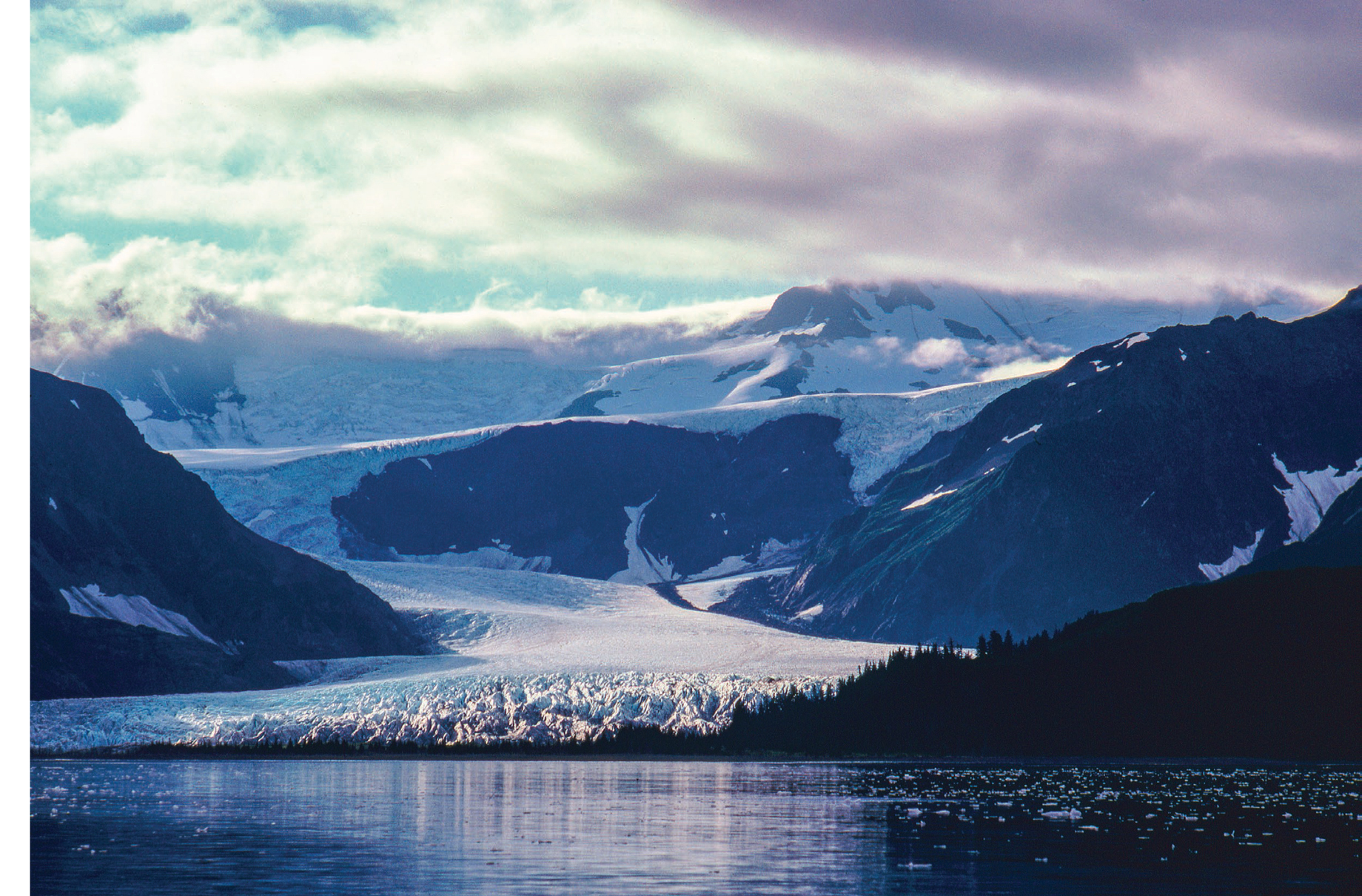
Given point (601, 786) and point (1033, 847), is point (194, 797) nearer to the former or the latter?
point (601, 786)

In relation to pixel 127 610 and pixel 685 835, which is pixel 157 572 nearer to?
pixel 127 610

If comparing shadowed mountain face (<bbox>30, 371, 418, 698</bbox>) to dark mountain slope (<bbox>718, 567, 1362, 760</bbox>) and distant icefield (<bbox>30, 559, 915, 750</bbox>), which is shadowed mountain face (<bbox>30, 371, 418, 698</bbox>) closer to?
distant icefield (<bbox>30, 559, 915, 750</bbox>)

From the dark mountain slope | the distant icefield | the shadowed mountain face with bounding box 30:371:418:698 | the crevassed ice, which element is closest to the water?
the crevassed ice

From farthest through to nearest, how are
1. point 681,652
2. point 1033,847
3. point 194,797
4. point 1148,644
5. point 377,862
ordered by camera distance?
point 681,652 < point 1148,644 < point 194,797 < point 1033,847 < point 377,862

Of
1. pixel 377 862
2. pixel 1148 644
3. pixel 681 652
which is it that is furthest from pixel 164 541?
pixel 377 862

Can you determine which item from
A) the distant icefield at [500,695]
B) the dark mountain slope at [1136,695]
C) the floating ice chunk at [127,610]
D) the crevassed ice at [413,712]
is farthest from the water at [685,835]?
the floating ice chunk at [127,610]

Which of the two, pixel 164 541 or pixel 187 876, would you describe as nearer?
pixel 187 876

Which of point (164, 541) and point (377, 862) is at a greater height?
point (164, 541)

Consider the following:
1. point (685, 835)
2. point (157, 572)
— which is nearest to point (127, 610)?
point (157, 572)

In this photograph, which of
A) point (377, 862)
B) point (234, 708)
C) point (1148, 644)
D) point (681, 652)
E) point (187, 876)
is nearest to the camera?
point (187, 876)
